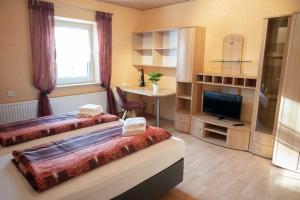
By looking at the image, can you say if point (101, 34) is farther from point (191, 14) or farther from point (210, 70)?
point (210, 70)

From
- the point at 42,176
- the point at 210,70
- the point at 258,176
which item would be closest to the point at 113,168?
the point at 42,176

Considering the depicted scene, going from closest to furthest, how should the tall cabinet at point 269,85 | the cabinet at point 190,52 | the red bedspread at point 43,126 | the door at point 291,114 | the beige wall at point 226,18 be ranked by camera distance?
the red bedspread at point 43,126 < the door at point 291,114 < the tall cabinet at point 269,85 < the beige wall at point 226,18 < the cabinet at point 190,52

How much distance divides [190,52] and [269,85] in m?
1.41

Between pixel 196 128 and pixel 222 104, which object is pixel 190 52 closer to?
pixel 222 104

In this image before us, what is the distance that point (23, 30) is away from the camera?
130 inches

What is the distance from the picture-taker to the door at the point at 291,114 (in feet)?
8.29

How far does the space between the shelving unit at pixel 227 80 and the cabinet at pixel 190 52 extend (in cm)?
18

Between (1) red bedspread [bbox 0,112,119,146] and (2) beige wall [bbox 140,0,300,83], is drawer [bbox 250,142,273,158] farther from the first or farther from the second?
(1) red bedspread [bbox 0,112,119,146]

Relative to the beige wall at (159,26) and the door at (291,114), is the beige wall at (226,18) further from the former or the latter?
the door at (291,114)

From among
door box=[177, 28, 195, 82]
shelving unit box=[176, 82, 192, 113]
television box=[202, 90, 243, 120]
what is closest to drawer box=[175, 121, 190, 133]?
shelving unit box=[176, 82, 192, 113]

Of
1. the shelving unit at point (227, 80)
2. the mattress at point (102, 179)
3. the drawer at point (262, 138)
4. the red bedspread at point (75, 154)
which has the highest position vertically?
the shelving unit at point (227, 80)

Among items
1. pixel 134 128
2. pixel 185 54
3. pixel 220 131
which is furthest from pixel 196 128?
pixel 134 128

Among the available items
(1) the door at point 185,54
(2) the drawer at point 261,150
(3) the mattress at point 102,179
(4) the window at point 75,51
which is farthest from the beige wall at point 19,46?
(2) the drawer at point 261,150

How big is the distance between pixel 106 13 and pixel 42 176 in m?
3.58
